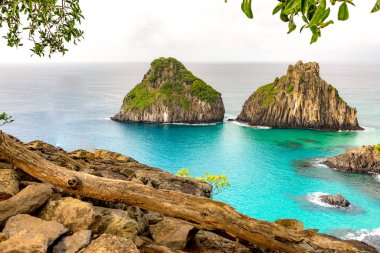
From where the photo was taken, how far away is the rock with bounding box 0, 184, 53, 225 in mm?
9375

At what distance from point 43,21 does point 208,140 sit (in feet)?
369

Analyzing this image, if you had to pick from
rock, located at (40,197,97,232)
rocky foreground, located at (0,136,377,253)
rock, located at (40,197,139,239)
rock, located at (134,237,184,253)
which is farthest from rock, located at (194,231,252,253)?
rock, located at (40,197,97,232)

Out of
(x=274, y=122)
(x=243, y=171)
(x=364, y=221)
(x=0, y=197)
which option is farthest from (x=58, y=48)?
(x=274, y=122)

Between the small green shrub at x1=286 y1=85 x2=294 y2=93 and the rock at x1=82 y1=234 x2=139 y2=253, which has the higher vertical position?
the small green shrub at x1=286 y1=85 x2=294 y2=93

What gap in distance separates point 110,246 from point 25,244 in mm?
1740

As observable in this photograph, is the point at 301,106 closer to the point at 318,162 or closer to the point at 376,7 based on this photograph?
the point at 318,162

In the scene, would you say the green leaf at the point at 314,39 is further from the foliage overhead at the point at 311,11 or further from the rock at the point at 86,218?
the rock at the point at 86,218

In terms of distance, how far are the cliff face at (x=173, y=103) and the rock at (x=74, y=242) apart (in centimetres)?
15028

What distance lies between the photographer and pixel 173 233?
34.4 feet

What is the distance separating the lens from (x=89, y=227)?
9328 millimetres

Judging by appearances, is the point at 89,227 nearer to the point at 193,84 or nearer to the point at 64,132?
the point at 64,132

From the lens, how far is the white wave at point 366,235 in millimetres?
54562

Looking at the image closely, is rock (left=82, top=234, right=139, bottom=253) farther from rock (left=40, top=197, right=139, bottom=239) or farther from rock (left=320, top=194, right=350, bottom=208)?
rock (left=320, top=194, right=350, bottom=208)

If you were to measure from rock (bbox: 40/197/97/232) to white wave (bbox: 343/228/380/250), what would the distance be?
53.8 metres
